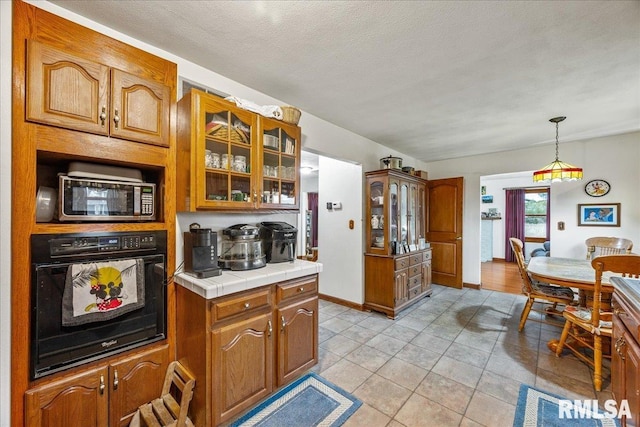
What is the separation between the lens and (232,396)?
1615mm

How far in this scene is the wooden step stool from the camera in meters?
1.46

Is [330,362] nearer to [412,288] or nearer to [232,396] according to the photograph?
[232,396]

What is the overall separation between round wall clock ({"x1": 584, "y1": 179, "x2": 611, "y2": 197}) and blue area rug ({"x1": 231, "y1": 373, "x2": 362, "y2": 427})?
4.56m

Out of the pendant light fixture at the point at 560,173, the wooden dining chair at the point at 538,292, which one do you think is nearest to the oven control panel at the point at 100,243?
the wooden dining chair at the point at 538,292

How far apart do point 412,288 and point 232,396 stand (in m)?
2.92

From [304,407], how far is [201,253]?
1.30 metres

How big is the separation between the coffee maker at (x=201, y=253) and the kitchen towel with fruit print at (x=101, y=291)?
0.28 metres

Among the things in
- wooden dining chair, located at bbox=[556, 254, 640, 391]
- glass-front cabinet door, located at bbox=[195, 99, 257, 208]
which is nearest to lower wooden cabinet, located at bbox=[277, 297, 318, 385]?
glass-front cabinet door, located at bbox=[195, 99, 257, 208]

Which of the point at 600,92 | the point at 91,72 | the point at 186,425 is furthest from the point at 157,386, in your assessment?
the point at 600,92

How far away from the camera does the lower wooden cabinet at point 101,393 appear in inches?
50.6

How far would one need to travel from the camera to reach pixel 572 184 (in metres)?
3.97

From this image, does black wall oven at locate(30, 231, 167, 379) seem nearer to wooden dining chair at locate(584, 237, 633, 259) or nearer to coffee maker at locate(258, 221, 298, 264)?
coffee maker at locate(258, 221, 298, 264)

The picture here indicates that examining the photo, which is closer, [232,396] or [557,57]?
[232,396]

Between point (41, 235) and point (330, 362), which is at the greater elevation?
point (41, 235)
